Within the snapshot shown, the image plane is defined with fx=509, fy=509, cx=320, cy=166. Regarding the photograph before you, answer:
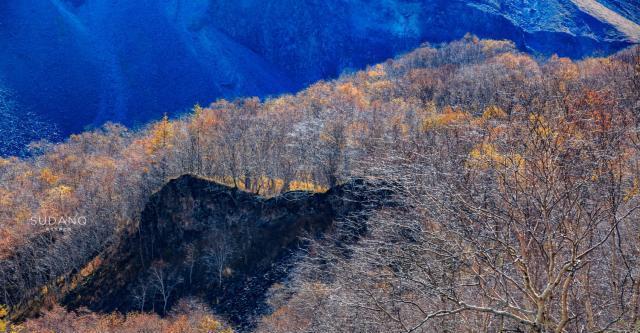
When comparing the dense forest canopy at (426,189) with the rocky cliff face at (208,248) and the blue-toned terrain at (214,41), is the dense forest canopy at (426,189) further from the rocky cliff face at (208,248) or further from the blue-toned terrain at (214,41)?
the blue-toned terrain at (214,41)

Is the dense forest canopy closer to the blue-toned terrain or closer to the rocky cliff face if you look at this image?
the rocky cliff face

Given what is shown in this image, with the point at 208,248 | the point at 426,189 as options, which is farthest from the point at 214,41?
the point at 426,189

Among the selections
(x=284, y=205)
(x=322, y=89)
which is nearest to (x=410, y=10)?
(x=322, y=89)

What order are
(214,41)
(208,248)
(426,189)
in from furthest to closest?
(214,41), (208,248), (426,189)

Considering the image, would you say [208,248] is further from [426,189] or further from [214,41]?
[214,41]

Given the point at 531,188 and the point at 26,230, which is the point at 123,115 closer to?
the point at 26,230

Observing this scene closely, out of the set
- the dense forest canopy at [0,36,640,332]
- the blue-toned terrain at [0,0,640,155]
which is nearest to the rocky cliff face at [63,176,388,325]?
the dense forest canopy at [0,36,640,332]
